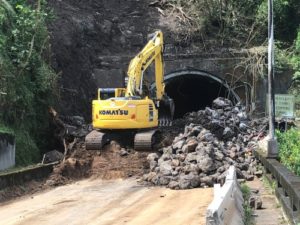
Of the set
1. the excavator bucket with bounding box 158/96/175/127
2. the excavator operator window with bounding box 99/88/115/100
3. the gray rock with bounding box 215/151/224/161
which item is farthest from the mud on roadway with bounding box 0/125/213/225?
the gray rock with bounding box 215/151/224/161

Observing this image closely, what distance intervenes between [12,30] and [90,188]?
855cm

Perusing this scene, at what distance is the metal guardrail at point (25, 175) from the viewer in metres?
14.8

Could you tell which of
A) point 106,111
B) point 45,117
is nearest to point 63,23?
point 45,117

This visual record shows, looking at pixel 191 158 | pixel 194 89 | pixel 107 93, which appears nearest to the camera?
pixel 191 158

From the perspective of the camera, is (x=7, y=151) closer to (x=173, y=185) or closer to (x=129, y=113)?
(x=129, y=113)

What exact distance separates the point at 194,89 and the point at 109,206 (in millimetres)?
23762

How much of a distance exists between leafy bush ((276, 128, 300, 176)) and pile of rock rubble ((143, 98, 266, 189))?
1.11 m

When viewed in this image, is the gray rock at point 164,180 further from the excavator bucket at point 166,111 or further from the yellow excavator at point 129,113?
the excavator bucket at point 166,111

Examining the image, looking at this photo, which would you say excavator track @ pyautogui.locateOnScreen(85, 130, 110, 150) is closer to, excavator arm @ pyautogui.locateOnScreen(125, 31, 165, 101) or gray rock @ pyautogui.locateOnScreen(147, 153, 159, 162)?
gray rock @ pyautogui.locateOnScreen(147, 153, 159, 162)

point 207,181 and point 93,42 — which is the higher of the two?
point 93,42

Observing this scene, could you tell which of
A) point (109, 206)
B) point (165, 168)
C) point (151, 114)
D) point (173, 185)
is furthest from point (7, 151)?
point (151, 114)

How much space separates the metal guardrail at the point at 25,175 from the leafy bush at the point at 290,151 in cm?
736

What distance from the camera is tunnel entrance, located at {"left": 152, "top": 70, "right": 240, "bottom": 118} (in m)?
29.9

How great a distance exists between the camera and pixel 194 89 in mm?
35781
